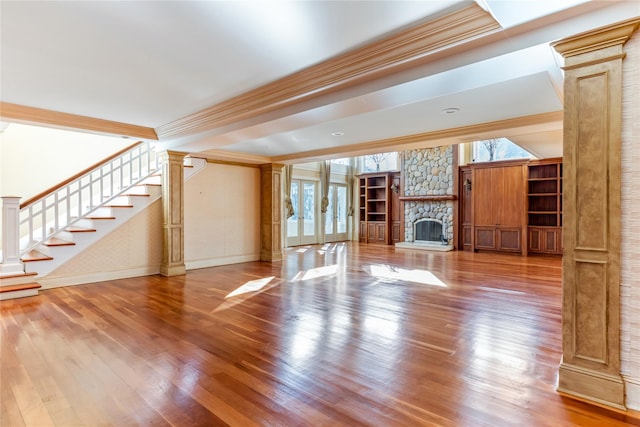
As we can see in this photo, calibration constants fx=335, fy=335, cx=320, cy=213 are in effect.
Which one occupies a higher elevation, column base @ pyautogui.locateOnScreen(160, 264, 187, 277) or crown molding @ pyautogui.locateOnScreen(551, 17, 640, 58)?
crown molding @ pyautogui.locateOnScreen(551, 17, 640, 58)

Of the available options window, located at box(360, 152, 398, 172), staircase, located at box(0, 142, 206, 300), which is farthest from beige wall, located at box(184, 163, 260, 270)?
window, located at box(360, 152, 398, 172)

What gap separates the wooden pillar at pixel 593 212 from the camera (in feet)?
6.61

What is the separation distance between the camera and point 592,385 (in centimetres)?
210

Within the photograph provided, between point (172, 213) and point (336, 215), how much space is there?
6.68 m

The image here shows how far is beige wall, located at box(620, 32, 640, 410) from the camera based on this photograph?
6.47 feet

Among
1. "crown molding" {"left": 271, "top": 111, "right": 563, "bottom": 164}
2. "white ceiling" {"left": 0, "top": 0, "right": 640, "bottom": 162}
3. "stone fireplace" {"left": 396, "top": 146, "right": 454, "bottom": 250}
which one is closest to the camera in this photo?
"white ceiling" {"left": 0, "top": 0, "right": 640, "bottom": 162}

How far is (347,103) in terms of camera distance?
322 centimetres

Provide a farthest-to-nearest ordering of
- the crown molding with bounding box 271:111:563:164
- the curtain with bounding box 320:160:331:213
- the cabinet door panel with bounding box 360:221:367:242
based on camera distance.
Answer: the cabinet door panel with bounding box 360:221:367:242 < the curtain with bounding box 320:160:331:213 < the crown molding with bounding box 271:111:563:164

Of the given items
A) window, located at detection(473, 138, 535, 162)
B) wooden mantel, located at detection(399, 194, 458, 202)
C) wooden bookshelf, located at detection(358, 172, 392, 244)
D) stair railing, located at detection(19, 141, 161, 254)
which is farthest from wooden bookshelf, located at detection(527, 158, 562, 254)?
stair railing, located at detection(19, 141, 161, 254)

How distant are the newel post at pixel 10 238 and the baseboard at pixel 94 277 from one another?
1.41 ft

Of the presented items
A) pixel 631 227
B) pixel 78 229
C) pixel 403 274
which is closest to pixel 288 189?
pixel 403 274

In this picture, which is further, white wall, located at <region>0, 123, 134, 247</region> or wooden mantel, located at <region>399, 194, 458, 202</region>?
wooden mantel, located at <region>399, 194, 458, 202</region>

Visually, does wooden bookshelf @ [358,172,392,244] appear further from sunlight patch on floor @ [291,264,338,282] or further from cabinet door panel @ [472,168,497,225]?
sunlight patch on floor @ [291,264,338,282]

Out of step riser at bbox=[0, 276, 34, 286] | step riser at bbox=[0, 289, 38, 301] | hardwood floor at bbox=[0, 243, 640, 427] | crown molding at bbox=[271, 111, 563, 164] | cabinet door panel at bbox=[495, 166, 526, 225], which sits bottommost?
hardwood floor at bbox=[0, 243, 640, 427]
